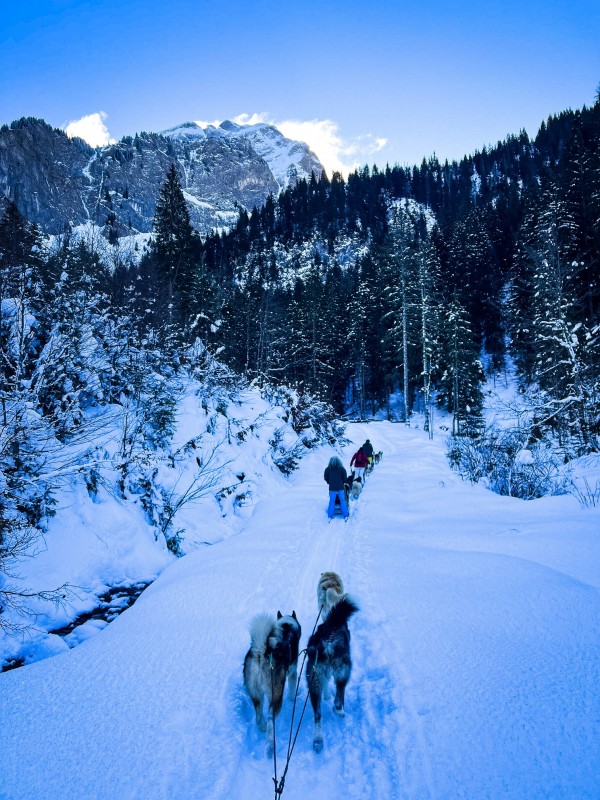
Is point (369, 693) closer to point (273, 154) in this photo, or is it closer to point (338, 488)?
point (338, 488)

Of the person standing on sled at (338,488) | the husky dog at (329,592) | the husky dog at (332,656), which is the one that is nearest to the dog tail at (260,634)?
the husky dog at (332,656)

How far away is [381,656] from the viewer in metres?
3.21

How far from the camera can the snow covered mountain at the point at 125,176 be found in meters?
134

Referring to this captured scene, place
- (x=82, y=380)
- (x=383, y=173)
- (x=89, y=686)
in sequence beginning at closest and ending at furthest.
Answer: (x=89, y=686)
(x=82, y=380)
(x=383, y=173)

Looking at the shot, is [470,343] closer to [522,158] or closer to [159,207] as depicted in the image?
[159,207]

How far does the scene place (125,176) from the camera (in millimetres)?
149250

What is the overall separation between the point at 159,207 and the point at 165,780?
113 ft

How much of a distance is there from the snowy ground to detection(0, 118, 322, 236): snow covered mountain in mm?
127858

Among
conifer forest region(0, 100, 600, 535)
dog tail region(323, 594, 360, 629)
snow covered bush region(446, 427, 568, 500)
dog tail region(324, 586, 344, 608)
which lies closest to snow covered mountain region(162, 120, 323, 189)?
conifer forest region(0, 100, 600, 535)

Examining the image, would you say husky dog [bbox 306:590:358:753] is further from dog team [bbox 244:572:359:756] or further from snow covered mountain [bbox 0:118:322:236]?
snow covered mountain [bbox 0:118:322:236]

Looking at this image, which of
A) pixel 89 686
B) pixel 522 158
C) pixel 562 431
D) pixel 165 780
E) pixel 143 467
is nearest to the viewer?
pixel 165 780

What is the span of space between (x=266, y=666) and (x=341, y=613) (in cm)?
63

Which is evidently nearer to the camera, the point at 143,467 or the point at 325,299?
the point at 143,467

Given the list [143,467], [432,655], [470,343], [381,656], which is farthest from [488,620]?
[470,343]
